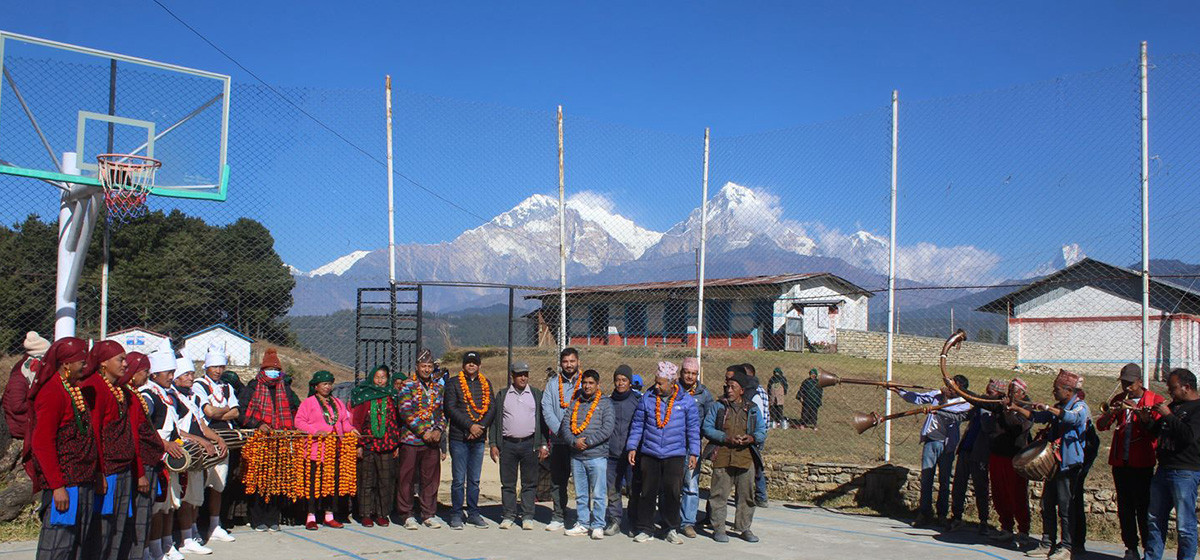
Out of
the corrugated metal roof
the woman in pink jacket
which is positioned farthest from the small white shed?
the corrugated metal roof

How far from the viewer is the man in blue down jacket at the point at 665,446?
8477mm

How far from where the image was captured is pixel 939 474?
30.4 ft

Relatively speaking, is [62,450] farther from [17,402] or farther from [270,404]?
[270,404]

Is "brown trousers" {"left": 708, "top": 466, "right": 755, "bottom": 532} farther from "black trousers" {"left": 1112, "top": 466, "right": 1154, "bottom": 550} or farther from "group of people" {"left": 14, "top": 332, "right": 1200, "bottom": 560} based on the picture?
"black trousers" {"left": 1112, "top": 466, "right": 1154, "bottom": 550}

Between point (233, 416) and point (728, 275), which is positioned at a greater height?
point (728, 275)

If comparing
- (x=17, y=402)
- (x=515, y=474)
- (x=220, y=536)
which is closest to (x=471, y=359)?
(x=515, y=474)

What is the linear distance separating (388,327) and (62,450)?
22.4 ft

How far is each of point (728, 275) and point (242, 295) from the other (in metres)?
5.98

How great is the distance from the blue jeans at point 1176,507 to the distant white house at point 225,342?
9.41 meters

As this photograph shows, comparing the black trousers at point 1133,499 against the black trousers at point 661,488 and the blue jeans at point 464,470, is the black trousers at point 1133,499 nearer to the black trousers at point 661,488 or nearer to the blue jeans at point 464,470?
the black trousers at point 661,488

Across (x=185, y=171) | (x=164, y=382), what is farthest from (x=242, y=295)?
(x=164, y=382)

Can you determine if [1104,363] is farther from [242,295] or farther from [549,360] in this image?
[242,295]

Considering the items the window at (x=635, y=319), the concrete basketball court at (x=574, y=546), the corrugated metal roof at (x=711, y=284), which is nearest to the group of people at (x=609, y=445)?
the concrete basketball court at (x=574, y=546)

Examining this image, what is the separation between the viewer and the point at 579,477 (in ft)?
28.5
